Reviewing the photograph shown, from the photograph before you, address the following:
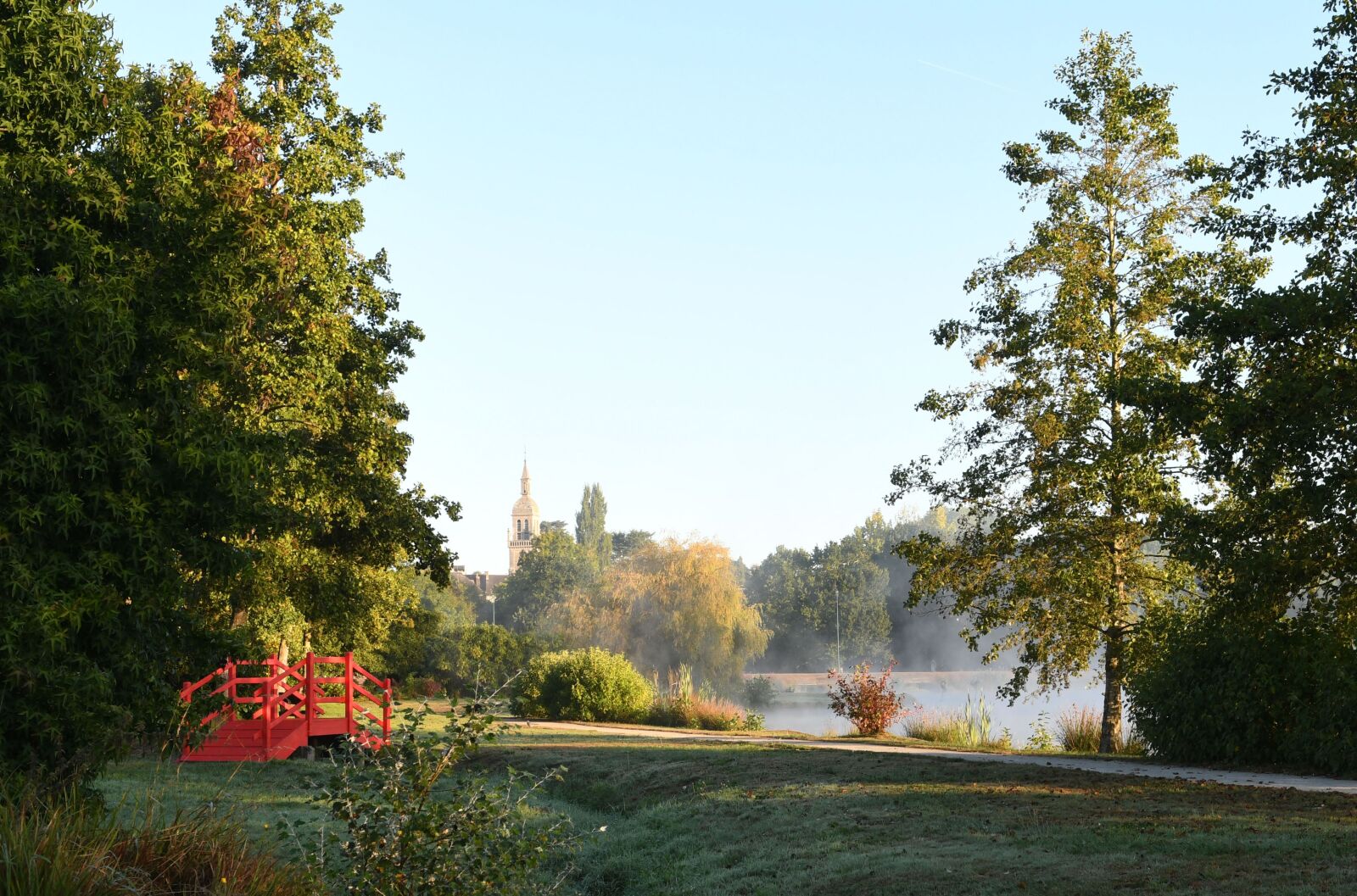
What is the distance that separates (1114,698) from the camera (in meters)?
21.5

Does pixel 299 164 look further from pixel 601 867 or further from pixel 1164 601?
pixel 1164 601

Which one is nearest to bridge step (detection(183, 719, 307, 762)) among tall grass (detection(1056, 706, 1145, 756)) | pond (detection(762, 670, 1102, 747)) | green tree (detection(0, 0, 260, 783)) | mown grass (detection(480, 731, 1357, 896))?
mown grass (detection(480, 731, 1357, 896))

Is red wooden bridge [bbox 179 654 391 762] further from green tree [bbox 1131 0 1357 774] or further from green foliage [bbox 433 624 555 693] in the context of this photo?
green foliage [bbox 433 624 555 693]

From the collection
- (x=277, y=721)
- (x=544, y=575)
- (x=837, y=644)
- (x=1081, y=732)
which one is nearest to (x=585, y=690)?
(x=277, y=721)

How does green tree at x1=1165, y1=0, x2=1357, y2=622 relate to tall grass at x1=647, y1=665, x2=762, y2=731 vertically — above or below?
above

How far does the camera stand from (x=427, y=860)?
762 centimetres

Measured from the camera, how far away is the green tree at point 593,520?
426ft

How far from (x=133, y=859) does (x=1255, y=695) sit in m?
14.1

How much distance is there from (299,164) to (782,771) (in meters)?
13.1

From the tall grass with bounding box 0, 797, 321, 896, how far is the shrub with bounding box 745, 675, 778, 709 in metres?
47.0

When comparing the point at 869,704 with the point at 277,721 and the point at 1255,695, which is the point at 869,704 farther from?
the point at 277,721

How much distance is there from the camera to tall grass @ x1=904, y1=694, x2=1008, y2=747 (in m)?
24.9

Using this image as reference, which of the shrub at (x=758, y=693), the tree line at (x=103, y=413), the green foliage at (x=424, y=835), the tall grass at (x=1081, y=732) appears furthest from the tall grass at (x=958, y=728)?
the shrub at (x=758, y=693)

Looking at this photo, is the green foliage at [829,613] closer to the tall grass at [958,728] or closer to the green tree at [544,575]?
the green tree at [544,575]
